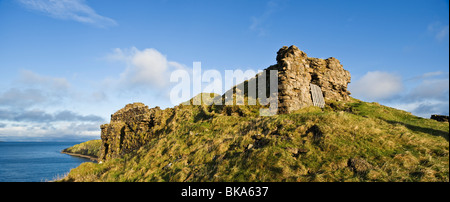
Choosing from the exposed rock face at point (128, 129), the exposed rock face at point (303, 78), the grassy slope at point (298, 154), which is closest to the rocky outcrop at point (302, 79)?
the exposed rock face at point (303, 78)

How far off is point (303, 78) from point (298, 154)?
18101 mm

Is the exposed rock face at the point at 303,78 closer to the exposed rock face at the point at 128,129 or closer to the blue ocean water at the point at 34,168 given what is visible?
the exposed rock face at the point at 128,129

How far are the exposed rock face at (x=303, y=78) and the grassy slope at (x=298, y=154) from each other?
243 inches

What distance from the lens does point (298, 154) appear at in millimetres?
13344

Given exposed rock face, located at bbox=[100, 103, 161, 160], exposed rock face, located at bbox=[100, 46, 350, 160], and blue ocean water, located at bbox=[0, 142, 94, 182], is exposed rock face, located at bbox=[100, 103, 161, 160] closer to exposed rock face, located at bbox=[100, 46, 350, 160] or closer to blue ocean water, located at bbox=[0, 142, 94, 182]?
exposed rock face, located at bbox=[100, 46, 350, 160]

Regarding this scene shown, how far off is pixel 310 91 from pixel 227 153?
63.4 feet

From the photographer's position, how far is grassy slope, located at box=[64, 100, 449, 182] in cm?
1058

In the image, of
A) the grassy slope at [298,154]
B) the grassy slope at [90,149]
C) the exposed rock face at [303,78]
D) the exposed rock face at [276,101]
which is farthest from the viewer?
the grassy slope at [90,149]

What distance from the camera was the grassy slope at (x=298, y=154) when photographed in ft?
34.7

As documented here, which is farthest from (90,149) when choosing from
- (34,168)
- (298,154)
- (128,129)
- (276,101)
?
(298,154)

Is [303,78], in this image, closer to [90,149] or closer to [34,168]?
[34,168]
